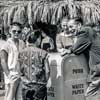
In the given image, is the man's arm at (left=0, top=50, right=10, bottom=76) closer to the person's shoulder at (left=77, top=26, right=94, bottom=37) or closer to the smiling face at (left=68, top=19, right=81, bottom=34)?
the smiling face at (left=68, top=19, right=81, bottom=34)

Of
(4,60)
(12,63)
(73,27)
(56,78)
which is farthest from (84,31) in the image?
(4,60)

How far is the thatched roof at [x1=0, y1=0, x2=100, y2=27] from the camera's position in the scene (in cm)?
727

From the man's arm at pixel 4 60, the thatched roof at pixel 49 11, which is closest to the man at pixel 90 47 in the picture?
the thatched roof at pixel 49 11

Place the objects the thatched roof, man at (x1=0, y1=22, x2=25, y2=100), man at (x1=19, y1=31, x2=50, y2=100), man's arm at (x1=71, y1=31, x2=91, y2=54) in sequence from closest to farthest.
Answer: man at (x1=19, y1=31, x2=50, y2=100) → man at (x1=0, y1=22, x2=25, y2=100) → man's arm at (x1=71, y1=31, x2=91, y2=54) → the thatched roof

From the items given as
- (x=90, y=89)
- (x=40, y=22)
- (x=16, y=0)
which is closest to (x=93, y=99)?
(x=90, y=89)

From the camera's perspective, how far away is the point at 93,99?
6379mm

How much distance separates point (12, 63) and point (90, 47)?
4.50 ft

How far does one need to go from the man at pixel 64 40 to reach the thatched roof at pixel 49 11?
2.05ft

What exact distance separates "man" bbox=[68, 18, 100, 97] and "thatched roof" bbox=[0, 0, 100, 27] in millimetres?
677

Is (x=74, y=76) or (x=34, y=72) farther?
(x=74, y=76)

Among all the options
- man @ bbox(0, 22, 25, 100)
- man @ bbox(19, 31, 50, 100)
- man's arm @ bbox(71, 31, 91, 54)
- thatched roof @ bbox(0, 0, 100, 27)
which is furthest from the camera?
thatched roof @ bbox(0, 0, 100, 27)

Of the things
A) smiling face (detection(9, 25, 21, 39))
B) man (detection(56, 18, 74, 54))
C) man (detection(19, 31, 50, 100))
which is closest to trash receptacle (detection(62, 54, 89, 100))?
man (detection(56, 18, 74, 54))

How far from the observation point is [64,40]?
6.46 meters

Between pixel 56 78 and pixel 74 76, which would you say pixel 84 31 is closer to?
pixel 74 76
